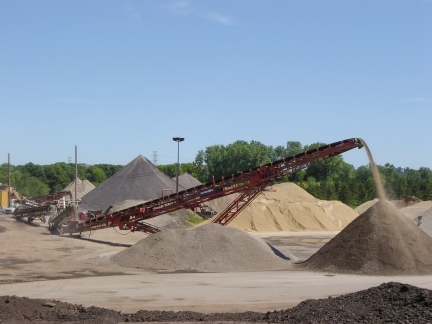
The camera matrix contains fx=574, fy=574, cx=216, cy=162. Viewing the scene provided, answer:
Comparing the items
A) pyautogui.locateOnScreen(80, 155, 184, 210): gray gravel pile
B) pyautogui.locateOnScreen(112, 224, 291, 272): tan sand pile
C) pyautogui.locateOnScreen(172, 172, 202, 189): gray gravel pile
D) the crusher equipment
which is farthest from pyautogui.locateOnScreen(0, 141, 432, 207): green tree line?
pyautogui.locateOnScreen(112, 224, 291, 272): tan sand pile

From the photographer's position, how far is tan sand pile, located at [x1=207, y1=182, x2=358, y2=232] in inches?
1802

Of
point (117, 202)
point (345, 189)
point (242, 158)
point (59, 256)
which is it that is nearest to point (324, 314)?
point (59, 256)

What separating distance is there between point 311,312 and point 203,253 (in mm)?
11933

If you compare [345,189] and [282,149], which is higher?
[282,149]

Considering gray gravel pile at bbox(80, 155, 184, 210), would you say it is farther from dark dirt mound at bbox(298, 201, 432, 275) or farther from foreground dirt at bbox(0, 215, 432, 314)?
dark dirt mound at bbox(298, 201, 432, 275)

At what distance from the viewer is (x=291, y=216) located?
4744cm

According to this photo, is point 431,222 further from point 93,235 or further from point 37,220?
point 37,220

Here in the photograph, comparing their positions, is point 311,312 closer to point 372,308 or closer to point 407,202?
point 372,308

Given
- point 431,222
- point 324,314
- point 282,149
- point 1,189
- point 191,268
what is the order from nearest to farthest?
1. point 324,314
2. point 191,268
3. point 431,222
4. point 1,189
5. point 282,149

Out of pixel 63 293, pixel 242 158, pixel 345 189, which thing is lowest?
pixel 63 293

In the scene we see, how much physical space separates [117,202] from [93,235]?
48.4 feet

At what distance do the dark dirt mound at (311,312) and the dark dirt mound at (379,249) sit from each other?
8.31 metres

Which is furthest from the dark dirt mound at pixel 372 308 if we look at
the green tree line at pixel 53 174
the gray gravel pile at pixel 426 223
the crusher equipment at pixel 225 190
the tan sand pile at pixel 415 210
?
the green tree line at pixel 53 174

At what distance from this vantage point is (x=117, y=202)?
51688 millimetres
